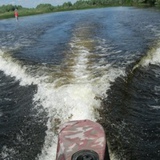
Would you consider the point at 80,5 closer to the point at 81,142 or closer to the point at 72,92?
the point at 72,92

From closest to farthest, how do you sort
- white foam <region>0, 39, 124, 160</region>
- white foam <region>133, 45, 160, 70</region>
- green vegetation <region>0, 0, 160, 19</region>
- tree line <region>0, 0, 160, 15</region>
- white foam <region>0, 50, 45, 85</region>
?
white foam <region>0, 39, 124, 160</region>
white foam <region>0, 50, 45, 85</region>
white foam <region>133, 45, 160, 70</region>
green vegetation <region>0, 0, 160, 19</region>
tree line <region>0, 0, 160, 15</region>

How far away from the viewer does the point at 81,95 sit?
353 inches

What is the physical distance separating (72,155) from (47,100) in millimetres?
4251

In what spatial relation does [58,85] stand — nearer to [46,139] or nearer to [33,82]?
[33,82]

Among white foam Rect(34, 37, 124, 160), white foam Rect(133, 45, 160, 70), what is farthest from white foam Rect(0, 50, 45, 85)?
white foam Rect(133, 45, 160, 70)

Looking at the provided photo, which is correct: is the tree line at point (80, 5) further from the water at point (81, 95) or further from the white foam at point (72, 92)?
the white foam at point (72, 92)

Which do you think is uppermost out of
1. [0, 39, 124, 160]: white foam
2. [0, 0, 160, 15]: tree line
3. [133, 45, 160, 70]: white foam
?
[0, 39, 124, 160]: white foam

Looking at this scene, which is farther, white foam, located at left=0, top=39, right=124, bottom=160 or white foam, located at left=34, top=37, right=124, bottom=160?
white foam, located at left=0, top=39, right=124, bottom=160

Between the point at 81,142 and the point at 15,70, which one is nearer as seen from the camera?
the point at 81,142

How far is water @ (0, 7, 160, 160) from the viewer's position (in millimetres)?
7219

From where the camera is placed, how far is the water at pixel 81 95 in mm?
7219

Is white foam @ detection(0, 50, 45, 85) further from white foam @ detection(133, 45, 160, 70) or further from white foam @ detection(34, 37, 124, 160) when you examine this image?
white foam @ detection(133, 45, 160, 70)

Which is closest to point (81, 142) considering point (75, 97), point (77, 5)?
point (75, 97)

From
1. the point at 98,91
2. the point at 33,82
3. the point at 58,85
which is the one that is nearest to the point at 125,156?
the point at 98,91
